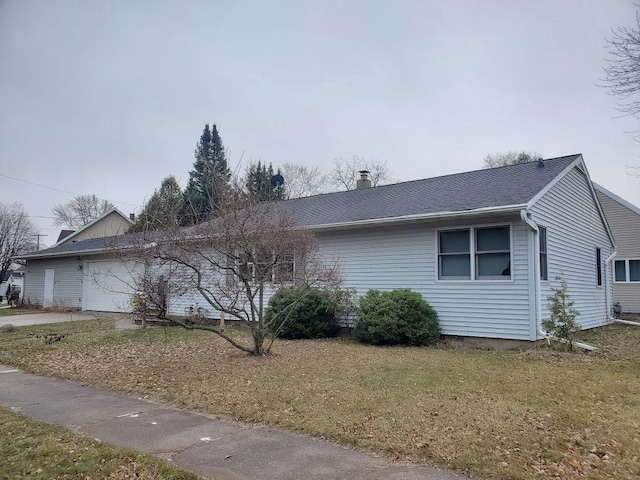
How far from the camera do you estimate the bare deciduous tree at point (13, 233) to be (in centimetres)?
3856

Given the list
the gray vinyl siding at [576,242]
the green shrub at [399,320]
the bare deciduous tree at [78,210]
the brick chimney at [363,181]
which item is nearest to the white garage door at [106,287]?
the brick chimney at [363,181]

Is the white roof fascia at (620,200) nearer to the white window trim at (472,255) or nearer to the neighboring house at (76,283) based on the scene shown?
the white window trim at (472,255)

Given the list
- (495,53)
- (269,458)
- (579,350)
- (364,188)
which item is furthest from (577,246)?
(269,458)

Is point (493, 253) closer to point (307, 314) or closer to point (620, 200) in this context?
point (307, 314)

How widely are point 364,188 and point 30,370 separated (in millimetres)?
11971

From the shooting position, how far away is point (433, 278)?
36.2ft

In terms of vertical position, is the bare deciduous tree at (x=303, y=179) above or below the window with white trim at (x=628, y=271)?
above

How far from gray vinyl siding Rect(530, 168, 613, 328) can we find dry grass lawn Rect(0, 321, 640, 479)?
6.74ft

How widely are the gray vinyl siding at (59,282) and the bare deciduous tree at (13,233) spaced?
14.2 metres

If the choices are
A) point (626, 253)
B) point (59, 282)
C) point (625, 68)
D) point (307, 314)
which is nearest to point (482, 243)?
point (307, 314)

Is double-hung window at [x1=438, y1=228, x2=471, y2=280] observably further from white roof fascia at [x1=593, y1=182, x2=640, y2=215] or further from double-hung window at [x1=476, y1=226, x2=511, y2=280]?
white roof fascia at [x1=593, y1=182, x2=640, y2=215]

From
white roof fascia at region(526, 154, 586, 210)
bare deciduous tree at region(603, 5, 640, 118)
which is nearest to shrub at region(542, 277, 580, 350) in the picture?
white roof fascia at region(526, 154, 586, 210)

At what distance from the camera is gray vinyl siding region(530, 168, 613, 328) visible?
36.3 ft

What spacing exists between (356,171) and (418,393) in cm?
3410
